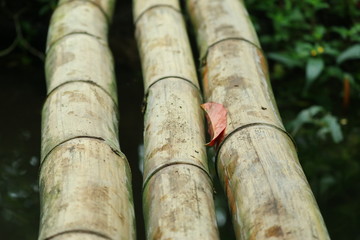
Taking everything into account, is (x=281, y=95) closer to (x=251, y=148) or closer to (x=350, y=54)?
(x=350, y=54)

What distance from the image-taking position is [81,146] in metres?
2.42

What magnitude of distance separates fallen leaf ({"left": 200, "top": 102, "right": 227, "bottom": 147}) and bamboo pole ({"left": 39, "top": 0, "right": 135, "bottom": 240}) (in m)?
0.39

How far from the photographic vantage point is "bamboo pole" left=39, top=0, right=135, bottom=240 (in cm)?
209

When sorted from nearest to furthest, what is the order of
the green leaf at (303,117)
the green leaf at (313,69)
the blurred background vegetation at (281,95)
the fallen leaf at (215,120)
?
1. the fallen leaf at (215,120)
2. the blurred background vegetation at (281,95)
3. the green leaf at (303,117)
4. the green leaf at (313,69)

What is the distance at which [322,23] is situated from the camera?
4785 millimetres

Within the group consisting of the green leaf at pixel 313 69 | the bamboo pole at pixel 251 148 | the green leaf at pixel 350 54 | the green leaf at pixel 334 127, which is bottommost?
the bamboo pole at pixel 251 148

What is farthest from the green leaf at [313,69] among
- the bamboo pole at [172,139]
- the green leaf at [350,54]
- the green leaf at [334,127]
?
the bamboo pole at [172,139]

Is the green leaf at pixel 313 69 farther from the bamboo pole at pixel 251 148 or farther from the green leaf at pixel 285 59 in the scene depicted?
the bamboo pole at pixel 251 148

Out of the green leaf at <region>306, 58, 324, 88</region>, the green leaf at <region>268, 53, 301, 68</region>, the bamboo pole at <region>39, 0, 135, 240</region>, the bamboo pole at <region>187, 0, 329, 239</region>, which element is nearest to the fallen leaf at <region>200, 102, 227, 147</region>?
the bamboo pole at <region>187, 0, 329, 239</region>

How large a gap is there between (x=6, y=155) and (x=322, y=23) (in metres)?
2.56

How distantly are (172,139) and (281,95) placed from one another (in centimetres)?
218

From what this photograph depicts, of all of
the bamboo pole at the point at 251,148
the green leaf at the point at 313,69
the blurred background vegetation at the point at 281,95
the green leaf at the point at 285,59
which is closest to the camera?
the bamboo pole at the point at 251,148

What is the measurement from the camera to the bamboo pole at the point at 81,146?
6.85ft

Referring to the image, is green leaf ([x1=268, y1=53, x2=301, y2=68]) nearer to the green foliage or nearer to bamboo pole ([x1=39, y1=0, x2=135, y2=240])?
the green foliage
